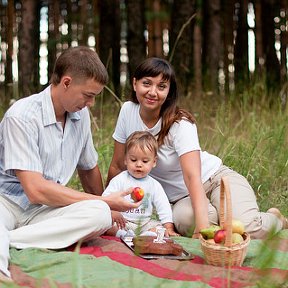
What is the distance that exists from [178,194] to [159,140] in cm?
39

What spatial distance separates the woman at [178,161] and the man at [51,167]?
0.51 metres

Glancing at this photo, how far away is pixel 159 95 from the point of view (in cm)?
419

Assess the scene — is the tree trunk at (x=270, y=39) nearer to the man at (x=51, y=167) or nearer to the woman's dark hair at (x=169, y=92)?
the woman's dark hair at (x=169, y=92)

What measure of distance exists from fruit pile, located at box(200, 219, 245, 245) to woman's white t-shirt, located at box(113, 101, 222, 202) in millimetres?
710

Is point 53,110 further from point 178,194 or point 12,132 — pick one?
point 178,194

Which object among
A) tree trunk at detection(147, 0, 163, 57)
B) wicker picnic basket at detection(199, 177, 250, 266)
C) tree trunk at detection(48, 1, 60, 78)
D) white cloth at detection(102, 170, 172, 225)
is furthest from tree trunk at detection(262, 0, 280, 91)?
wicker picnic basket at detection(199, 177, 250, 266)

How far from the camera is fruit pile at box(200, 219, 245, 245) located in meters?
3.43

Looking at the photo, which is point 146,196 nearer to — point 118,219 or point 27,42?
point 118,219

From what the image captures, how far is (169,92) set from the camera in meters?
4.32

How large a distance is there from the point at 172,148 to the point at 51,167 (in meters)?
0.78

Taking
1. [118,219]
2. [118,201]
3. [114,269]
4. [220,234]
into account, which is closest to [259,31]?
[118,219]

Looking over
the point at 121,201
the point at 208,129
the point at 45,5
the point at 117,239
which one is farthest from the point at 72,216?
the point at 45,5

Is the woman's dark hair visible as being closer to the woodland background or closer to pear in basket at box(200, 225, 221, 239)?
pear in basket at box(200, 225, 221, 239)

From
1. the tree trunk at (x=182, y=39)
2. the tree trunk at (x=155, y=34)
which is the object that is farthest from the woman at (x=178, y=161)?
the tree trunk at (x=155, y=34)
